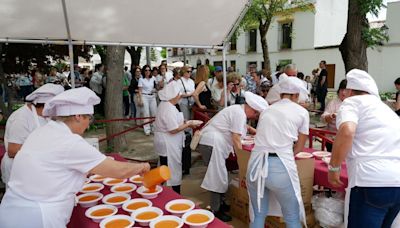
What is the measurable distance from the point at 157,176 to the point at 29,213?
686 mm

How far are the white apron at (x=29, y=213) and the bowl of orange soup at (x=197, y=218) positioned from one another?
683mm

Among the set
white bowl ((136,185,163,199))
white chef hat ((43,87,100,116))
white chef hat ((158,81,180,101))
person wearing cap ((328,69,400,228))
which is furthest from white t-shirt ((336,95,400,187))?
white chef hat ((158,81,180,101))

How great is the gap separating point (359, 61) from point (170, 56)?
34.7 metres

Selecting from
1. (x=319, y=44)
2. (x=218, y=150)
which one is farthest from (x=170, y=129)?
(x=319, y=44)

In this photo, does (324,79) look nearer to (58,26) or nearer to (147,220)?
(58,26)

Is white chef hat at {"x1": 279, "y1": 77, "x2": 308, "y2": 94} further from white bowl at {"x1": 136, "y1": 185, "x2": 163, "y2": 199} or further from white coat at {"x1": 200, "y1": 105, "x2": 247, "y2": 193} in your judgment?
white bowl at {"x1": 136, "y1": 185, "x2": 163, "y2": 199}

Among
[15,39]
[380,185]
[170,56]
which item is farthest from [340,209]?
[170,56]

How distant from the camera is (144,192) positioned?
231cm

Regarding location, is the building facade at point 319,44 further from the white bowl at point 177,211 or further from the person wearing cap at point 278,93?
the white bowl at point 177,211

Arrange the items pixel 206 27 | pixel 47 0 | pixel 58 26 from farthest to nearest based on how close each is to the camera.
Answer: pixel 206 27, pixel 58 26, pixel 47 0

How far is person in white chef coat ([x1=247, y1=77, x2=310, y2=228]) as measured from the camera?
2449mm

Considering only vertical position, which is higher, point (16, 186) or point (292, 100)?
point (292, 100)

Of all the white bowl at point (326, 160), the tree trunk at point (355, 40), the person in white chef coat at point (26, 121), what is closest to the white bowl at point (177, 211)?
the person in white chef coat at point (26, 121)

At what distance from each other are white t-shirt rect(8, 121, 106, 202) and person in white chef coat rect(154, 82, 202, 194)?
2.00 m
